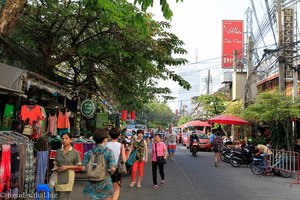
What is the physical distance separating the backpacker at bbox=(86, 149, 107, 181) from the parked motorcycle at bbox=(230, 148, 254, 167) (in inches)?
512

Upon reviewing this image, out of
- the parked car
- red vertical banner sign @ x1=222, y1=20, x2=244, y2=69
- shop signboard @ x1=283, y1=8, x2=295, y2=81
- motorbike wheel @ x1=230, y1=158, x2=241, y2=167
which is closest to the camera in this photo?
Answer: motorbike wheel @ x1=230, y1=158, x2=241, y2=167

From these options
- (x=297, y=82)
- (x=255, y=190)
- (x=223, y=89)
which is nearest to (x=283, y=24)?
(x=297, y=82)

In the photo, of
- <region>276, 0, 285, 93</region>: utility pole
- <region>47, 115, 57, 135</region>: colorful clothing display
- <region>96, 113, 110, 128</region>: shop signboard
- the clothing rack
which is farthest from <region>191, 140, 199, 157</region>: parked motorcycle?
the clothing rack

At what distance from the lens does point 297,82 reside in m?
19.7

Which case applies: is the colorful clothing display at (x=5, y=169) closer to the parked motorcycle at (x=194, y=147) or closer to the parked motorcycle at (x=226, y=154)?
the parked motorcycle at (x=226, y=154)

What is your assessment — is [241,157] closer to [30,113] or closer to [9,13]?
[30,113]

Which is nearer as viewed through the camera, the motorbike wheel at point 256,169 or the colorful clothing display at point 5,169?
the colorful clothing display at point 5,169

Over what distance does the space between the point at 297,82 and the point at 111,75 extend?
1058 centimetres

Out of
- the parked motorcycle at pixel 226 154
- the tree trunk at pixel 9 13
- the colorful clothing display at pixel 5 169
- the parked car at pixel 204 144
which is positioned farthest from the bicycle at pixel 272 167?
the parked car at pixel 204 144

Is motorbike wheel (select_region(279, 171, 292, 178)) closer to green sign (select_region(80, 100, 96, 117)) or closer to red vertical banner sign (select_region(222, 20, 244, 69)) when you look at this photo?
green sign (select_region(80, 100, 96, 117))

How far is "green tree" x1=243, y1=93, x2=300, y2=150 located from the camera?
15578mm

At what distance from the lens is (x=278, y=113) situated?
15703 millimetres

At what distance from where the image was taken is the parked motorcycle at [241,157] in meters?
17.4

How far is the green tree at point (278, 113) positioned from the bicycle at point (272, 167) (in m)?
2.18
